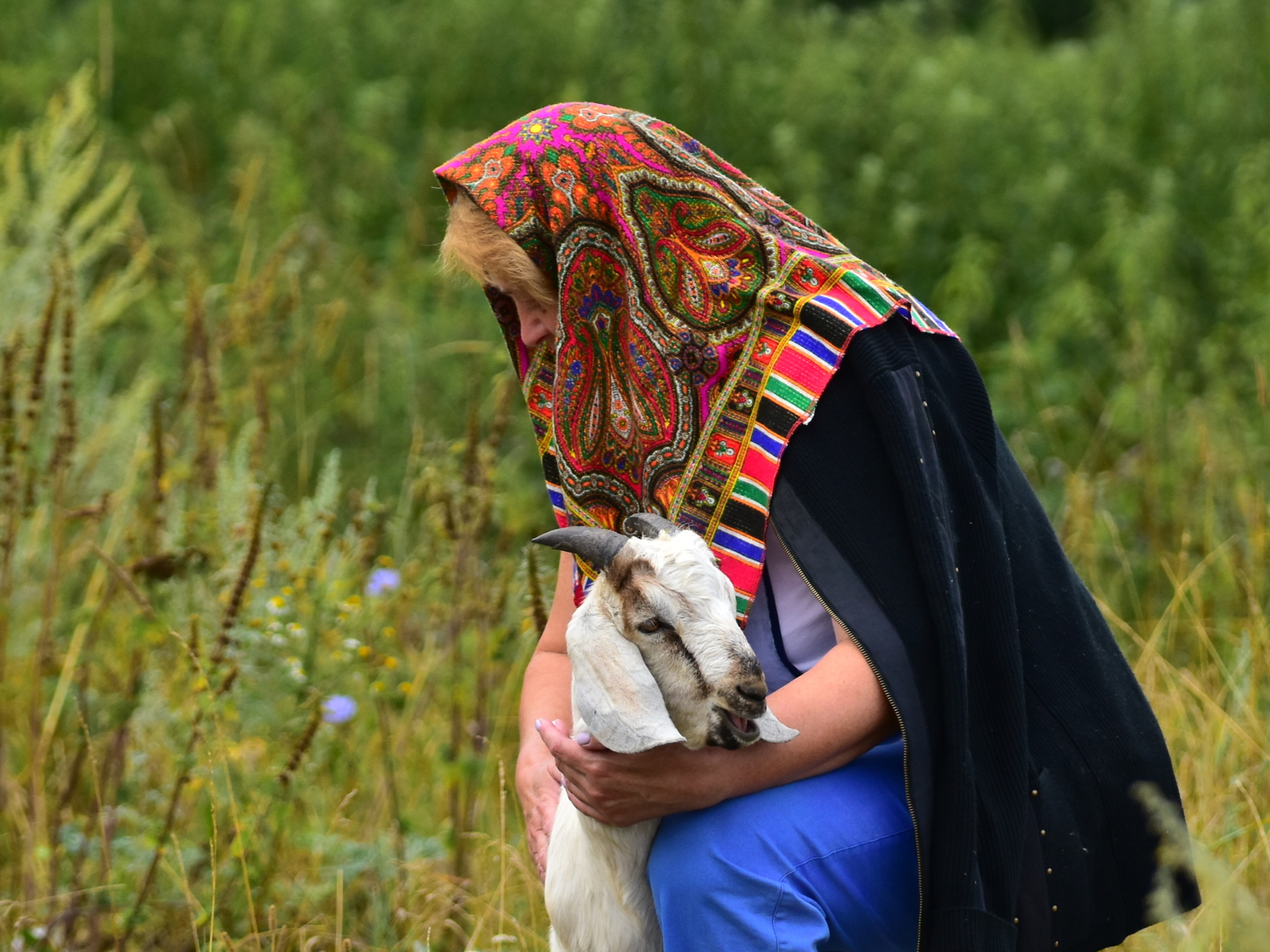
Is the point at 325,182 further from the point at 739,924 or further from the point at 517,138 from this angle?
the point at 739,924

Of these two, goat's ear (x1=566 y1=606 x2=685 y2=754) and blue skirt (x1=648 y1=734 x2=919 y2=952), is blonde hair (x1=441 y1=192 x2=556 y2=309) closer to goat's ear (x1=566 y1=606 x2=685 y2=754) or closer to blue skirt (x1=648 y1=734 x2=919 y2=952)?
goat's ear (x1=566 y1=606 x2=685 y2=754)

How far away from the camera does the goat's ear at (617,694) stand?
1.79m

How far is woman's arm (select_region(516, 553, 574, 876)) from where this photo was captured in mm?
2418

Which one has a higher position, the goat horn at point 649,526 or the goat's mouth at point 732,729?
the goat horn at point 649,526

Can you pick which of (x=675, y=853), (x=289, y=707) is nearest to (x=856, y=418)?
(x=675, y=853)

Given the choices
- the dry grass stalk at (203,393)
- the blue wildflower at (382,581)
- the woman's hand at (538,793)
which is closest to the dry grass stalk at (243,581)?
the blue wildflower at (382,581)

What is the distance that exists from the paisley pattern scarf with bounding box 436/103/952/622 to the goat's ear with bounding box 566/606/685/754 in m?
0.28

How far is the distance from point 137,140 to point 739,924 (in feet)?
20.0

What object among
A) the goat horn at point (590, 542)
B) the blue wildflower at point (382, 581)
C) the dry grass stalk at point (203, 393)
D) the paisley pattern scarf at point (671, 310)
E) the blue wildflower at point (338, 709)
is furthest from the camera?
the dry grass stalk at point (203, 393)

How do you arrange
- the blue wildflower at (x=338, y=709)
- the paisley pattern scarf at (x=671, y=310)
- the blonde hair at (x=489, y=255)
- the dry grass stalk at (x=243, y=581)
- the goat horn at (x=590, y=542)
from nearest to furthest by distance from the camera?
the goat horn at (x=590, y=542)
the paisley pattern scarf at (x=671, y=310)
the blonde hair at (x=489, y=255)
the dry grass stalk at (x=243, y=581)
the blue wildflower at (x=338, y=709)

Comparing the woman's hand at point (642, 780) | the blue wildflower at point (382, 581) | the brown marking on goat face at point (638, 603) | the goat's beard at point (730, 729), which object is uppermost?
Result: the brown marking on goat face at point (638, 603)

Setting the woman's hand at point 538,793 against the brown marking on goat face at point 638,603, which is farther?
the woman's hand at point 538,793

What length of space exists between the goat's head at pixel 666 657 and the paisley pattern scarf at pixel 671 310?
249 millimetres

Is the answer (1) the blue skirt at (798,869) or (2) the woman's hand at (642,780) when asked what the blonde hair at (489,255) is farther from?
(1) the blue skirt at (798,869)
